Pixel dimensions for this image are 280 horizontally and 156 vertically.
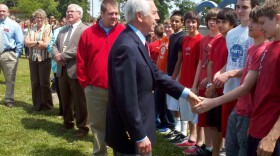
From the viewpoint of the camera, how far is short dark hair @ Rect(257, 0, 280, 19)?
8.07 ft

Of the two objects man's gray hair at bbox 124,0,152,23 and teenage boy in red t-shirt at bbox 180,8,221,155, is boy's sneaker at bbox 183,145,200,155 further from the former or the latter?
man's gray hair at bbox 124,0,152,23

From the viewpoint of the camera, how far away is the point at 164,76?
10.4 ft

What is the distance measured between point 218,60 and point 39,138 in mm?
3253

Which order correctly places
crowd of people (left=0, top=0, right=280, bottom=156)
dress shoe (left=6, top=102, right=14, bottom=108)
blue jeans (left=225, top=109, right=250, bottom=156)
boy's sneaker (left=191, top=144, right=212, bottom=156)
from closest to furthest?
crowd of people (left=0, top=0, right=280, bottom=156) < blue jeans (left=225, top=109, right=250, bottom=156) < boy's sneaker (left=191, top=144, right=212, bottom=156) < dress shoe (left=6, top=102, right=14, bottom=108)

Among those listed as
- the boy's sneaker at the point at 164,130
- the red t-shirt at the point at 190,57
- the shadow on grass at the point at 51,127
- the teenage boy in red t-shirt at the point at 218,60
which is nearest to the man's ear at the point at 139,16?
the teenage boy in red t-shirt at the point at 218,60

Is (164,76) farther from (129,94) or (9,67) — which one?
(9,67)

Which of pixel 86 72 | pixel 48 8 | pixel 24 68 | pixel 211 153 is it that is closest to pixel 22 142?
pixel 86 72

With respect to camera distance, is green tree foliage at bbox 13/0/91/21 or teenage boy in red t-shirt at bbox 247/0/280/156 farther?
green tree foliage at bbox 13/0/91/21

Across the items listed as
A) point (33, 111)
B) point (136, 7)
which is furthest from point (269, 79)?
point (33, 111)

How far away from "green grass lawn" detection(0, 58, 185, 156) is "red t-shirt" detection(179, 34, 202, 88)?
3.44 feet

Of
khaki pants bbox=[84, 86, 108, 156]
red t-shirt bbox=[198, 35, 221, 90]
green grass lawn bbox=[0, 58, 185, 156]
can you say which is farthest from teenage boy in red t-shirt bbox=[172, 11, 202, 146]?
khaki pants bbox=[84, 86, 108, 156]

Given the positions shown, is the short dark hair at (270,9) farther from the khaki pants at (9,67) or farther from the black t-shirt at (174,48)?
the khaki pants at (9,67)

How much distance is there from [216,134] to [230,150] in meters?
1.19

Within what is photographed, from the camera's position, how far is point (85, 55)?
4945 mm
